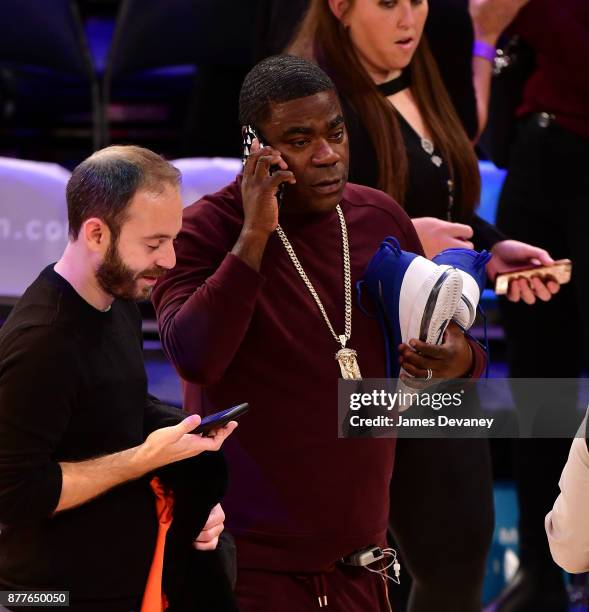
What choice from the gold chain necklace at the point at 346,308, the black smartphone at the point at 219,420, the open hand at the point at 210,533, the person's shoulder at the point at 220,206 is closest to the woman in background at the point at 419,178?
the gold chain necklace at the point at 346,308

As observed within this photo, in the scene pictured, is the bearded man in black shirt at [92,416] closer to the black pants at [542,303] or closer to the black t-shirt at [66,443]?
the black t-shirt at [66,443]

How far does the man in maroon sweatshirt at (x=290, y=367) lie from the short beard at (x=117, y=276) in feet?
0.49

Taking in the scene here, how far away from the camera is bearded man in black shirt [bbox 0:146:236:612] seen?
6.65 feet

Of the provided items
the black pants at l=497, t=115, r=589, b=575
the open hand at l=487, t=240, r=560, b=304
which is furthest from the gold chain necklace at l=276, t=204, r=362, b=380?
the black pants at l=497, t=115, r=589, b=575

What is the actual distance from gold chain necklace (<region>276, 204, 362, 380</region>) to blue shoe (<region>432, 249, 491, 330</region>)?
18cm

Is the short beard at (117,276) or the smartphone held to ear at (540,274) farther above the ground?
the short beard at (117,276)

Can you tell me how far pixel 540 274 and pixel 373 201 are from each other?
1.79 ft

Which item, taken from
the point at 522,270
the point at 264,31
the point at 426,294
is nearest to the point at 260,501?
the point at 426,294

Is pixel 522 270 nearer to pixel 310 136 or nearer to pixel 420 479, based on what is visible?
pixel 420 479

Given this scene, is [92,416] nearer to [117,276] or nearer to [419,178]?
[117,276]

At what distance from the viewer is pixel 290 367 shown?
7.84 feet

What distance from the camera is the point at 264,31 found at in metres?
3.40

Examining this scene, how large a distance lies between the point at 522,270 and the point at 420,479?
→ 0.51 metres

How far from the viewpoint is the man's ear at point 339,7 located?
295cm
